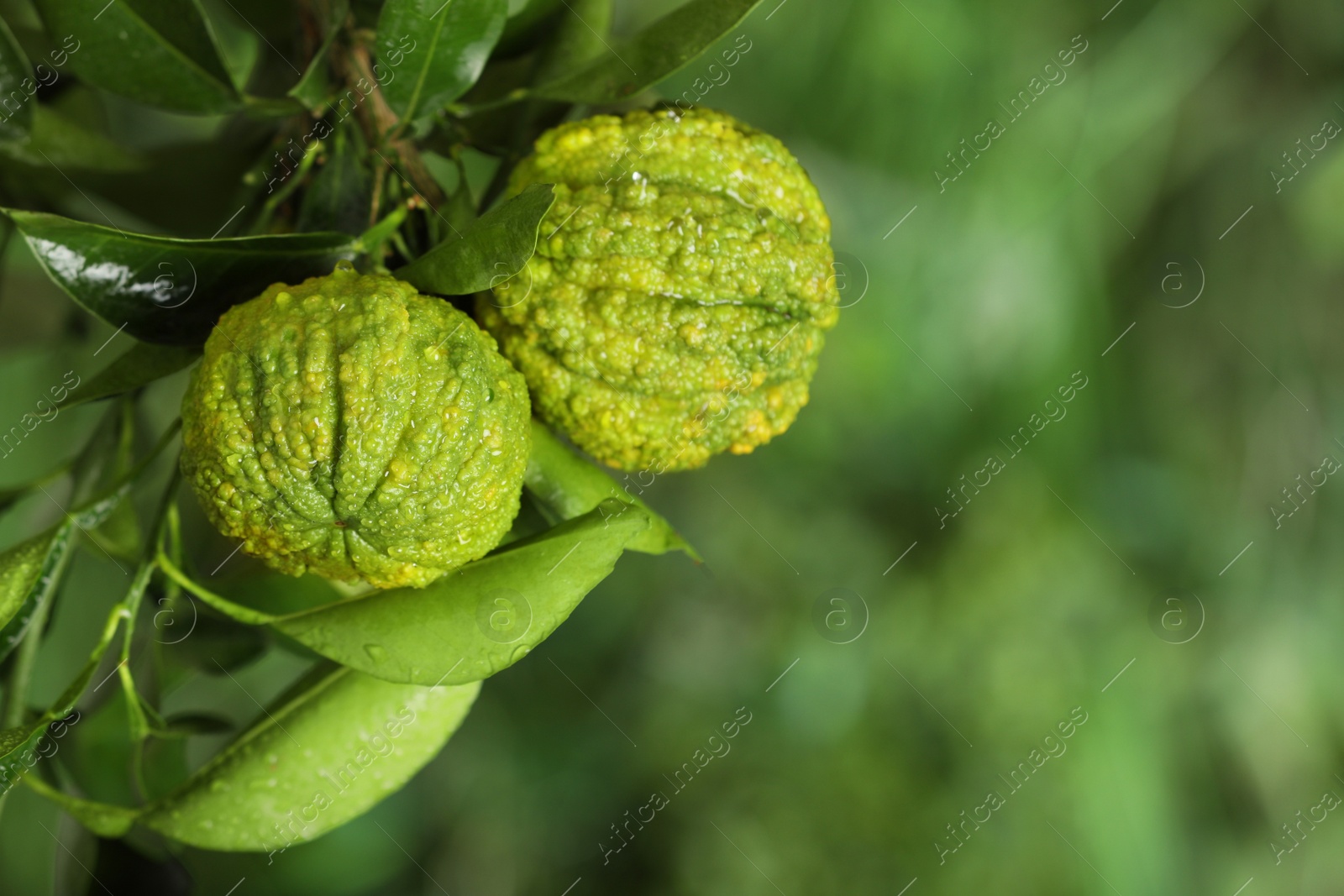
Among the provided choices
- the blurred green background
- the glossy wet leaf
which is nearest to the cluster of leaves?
the glossy wet leaf

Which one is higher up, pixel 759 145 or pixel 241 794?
pixel 759 145

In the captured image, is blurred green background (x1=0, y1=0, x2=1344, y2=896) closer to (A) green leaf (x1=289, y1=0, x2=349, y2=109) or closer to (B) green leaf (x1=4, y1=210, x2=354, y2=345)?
(A) green leaf (x1=289, y1=0, x2=349, y2=109)

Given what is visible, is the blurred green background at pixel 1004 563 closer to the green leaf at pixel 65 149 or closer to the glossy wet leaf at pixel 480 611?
the green leaf at pixel 65 149

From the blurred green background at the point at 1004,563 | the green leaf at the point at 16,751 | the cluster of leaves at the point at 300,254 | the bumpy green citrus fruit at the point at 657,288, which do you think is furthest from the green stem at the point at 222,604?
the blurred green background at the point at 1004,563

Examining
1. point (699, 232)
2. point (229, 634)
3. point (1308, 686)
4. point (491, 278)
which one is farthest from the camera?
point (1308, 686)

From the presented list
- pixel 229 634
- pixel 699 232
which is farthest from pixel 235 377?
pixel 229 634

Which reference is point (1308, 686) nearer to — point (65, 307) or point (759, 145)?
point (759, 145)
